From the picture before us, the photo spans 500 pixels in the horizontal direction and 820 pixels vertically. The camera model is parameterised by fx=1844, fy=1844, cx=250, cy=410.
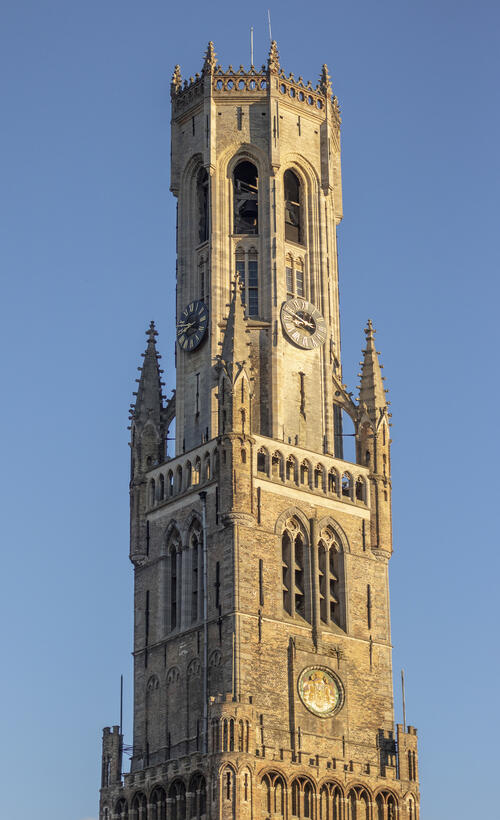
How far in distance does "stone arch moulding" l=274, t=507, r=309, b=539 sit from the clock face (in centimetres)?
1076

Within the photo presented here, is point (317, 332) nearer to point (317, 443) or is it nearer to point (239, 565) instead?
point (317, 443)

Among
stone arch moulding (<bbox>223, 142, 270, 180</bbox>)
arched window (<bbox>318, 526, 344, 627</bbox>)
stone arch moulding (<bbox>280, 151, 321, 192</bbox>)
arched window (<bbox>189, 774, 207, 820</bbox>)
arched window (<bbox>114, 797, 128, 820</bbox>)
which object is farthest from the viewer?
stone arch moulding (<bbox>280, 151, 321, 192</bbox>)

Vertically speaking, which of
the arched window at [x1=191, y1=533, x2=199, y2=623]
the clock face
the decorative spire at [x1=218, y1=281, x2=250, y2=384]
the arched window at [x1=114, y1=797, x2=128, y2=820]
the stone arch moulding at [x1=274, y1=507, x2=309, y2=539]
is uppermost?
the clock face

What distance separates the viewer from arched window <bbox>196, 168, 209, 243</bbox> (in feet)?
366

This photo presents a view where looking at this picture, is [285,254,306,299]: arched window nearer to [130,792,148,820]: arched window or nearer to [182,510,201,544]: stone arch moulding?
[182,510,201,544]: stone arch moulding

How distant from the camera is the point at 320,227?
11175cm

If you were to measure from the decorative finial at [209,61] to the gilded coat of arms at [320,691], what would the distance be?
37.6m

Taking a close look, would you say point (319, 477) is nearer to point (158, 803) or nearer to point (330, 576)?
point (330, 576)

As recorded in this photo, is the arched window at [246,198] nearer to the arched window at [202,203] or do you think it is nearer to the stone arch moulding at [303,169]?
the arched window at [202,203]

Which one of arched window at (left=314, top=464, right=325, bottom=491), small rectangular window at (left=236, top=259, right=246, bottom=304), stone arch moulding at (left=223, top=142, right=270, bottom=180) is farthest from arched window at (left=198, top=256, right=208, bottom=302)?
arched window at (left=314, top=464, right=325, bottom=491)

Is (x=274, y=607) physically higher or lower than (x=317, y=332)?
lower

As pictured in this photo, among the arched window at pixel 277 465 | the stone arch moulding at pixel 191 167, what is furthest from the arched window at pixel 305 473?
the stone arch moulding at pixel 191 167

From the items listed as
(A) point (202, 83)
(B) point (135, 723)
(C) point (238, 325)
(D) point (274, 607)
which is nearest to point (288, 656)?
(D) point (274, 607)

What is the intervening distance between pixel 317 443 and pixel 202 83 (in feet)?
78.7
